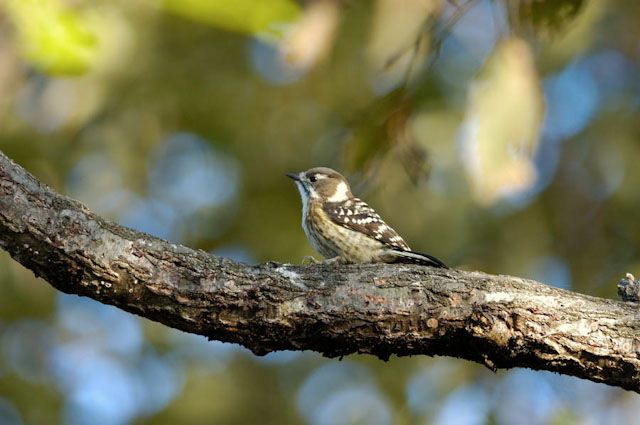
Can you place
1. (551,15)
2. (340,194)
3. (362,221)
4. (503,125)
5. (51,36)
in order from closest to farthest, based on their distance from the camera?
1. (503,125)
2. (551,15)
3. (51,36)
4. (362,221)
5. (340,194)

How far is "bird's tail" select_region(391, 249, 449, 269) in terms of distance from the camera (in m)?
5.00

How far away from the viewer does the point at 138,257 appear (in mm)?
3744

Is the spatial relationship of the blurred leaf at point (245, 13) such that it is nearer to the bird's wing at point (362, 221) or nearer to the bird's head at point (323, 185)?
the bird's wing at point (362, 221)

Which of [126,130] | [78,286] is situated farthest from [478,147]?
[126,130]

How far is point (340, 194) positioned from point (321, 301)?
3.35 m

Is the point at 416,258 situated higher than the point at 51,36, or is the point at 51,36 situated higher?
the point at 51,36

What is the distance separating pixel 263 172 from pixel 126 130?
1.40 meters

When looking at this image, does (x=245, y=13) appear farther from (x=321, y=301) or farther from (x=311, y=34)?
(x=321, y=301)

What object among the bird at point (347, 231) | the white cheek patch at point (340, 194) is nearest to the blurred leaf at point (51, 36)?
the bird at point (347, 231)

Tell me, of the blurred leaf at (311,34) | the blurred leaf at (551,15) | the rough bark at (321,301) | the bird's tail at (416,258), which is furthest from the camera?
the bird's tail at (416,258)

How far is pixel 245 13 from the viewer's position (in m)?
5.18

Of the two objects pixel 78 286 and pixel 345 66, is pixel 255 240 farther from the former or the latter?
pixel 78 286

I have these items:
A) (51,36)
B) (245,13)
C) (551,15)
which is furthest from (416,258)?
(51,36)

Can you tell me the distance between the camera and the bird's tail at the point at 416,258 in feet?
16.4
